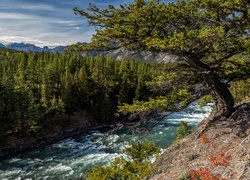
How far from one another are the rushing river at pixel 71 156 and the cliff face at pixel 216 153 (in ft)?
58.6

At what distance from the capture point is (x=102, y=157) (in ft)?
128

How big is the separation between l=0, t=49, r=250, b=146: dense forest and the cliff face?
1156 inches

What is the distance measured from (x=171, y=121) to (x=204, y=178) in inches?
A: 2002

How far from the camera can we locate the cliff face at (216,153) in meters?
9.33

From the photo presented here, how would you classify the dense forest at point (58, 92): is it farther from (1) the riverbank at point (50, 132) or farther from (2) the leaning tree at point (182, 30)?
(2) the leaning tree at point (182, 30)

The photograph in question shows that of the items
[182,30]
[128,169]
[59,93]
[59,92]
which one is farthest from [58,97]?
[182,30]

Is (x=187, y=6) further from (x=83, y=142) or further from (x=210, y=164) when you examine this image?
(x=83, y=142)

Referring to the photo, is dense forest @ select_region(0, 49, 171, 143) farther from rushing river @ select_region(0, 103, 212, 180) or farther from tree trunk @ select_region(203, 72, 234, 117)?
tree trunk @ select_region(203, 72, 234, 117)

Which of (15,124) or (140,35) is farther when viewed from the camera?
(15,124)

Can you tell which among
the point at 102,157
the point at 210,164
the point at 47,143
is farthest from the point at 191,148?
the point at 47,143

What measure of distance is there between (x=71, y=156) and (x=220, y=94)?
33.1 m

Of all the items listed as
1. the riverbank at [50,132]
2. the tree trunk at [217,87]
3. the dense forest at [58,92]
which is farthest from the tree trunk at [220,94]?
the dense forest at [58,92]

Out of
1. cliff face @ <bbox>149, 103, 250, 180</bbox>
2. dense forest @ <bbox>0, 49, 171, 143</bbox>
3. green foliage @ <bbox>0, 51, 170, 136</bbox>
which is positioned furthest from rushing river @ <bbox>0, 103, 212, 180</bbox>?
cliff face @ <bbox>149, 103, 250, 180</bbox>

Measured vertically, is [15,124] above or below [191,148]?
below
